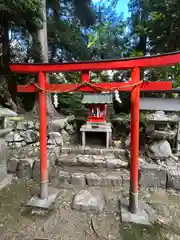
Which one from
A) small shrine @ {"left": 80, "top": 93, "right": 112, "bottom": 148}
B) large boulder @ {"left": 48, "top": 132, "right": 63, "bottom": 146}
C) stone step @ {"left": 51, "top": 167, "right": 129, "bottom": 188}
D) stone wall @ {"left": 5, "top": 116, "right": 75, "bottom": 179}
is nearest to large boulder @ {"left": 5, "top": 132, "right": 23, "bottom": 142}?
stone wall @ {"left": 5, "top": 116, "right": 75, "bottom": 179}

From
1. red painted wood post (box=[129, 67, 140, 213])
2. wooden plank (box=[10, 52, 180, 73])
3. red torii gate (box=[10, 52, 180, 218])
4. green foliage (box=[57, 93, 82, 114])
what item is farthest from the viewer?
green foliage (box=[57, 93, 82, 114])

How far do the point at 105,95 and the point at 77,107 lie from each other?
268 cm

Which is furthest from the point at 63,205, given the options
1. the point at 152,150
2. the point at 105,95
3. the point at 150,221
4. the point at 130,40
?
the point at 130,40

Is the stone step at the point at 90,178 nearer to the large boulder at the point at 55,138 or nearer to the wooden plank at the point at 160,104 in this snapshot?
the large boulder at the point at 55,138

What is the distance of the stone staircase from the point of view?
3602 mm

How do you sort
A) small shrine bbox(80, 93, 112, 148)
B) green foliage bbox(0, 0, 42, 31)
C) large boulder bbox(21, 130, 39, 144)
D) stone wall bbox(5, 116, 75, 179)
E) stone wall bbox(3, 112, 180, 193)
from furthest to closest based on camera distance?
large boulder bbox(21, 130, 39, 144)
small shrine bbox(80, 93, 112, 148)
green foliage bbox(0, 0, 42, 31)
stone wall bbox(5, 116, 75, 179)
stone wall bbox(3, 112, 180, 193)

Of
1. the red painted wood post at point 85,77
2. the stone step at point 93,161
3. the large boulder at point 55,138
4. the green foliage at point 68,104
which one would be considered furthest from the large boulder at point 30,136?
the red painted wood post at point 85,77

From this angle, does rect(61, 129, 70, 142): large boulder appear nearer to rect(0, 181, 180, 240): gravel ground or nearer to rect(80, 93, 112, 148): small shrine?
rect(80, 93, 112, 148): small shrine

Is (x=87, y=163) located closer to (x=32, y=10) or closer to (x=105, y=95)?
(x=105, y=95)

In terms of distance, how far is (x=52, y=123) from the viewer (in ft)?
16.8

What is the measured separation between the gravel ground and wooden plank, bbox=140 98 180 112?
1847 mm

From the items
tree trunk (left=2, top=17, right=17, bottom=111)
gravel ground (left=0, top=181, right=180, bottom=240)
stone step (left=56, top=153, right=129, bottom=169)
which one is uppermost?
tree trunk (left=2, top=17, right=17, bottom=111)

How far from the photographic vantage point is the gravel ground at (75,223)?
225cm

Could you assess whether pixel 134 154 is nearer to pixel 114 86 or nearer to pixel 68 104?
pixel 114 86
